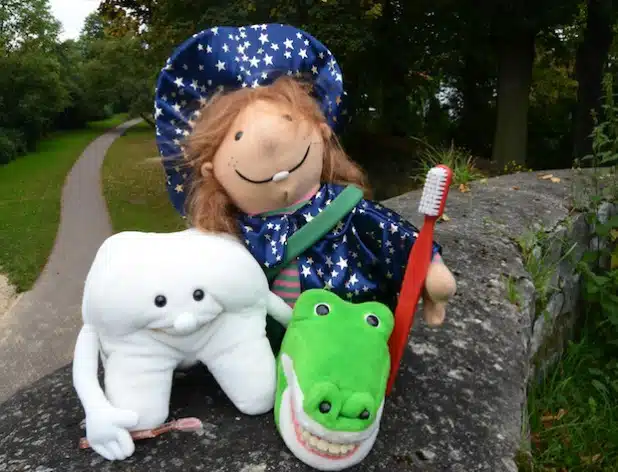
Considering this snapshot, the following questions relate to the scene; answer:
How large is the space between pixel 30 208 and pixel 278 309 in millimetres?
12901

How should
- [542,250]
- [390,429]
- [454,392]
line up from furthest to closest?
[542,250], [454,392], [390,429]

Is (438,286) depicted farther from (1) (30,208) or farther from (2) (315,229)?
(1) (30,208)

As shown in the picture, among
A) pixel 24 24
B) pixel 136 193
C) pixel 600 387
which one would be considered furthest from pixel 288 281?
pixel 24 24

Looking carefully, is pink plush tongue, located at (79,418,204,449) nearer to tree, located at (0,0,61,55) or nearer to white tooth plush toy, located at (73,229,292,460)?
white tooth plush toy, located at (73,229,292,460)

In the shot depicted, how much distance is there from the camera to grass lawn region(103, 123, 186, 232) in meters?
11.4

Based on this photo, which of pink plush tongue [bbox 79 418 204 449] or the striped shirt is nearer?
pink plush tongue [bbox 79 418 204 449]

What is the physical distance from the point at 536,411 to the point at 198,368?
1.65 m

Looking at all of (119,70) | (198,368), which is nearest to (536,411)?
(198,368)

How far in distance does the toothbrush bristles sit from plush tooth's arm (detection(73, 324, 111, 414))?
3.14ft

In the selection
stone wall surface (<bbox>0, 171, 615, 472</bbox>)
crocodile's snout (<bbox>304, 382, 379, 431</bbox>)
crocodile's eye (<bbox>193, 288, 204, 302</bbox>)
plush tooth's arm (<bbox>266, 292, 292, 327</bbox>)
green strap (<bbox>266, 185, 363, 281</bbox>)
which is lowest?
stone wall surface (<bbox>0, 171, 615, 472</bbox>)

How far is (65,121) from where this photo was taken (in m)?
35.1

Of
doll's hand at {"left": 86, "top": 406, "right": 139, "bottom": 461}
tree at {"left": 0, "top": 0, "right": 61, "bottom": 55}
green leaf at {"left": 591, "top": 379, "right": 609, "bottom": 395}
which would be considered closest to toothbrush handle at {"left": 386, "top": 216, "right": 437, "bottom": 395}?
doll's hand at {"left": 86, "top": 406, "right": 139, "bottom": 461}

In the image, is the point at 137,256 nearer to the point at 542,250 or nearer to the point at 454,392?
the point at 454,392

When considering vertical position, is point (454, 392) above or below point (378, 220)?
below
